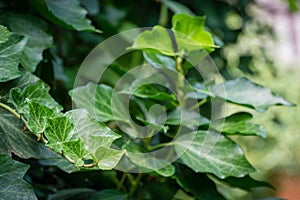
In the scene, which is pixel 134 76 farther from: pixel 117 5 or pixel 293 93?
pixel 293 93

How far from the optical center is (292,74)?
210cm

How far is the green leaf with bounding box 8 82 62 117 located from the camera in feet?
1.13

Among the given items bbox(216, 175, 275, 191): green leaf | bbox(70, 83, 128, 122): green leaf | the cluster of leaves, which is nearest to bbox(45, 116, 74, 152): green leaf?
the cluster of leaves

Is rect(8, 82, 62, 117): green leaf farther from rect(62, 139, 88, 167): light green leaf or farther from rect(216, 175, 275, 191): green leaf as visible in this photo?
rect(216, 175, 275, 191): green leaf

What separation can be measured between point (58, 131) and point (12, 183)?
2.2 inches

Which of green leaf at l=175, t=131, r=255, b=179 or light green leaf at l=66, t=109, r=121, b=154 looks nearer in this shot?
light green leaf at l=66, t=109, r=121, b=154

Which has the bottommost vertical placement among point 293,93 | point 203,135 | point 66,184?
point 293,93

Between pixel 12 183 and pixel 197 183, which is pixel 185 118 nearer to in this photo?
pixel 197 183

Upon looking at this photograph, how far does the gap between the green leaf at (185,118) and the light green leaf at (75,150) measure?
15 centimetres

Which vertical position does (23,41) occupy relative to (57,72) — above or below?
above

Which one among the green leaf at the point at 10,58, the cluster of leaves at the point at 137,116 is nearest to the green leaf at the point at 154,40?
the cluster of leaves at the point at 137,116

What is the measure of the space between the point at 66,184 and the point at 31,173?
0.09 m

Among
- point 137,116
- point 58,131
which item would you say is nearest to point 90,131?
point 58,131

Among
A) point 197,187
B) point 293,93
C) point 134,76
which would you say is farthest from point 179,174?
point 293,93
